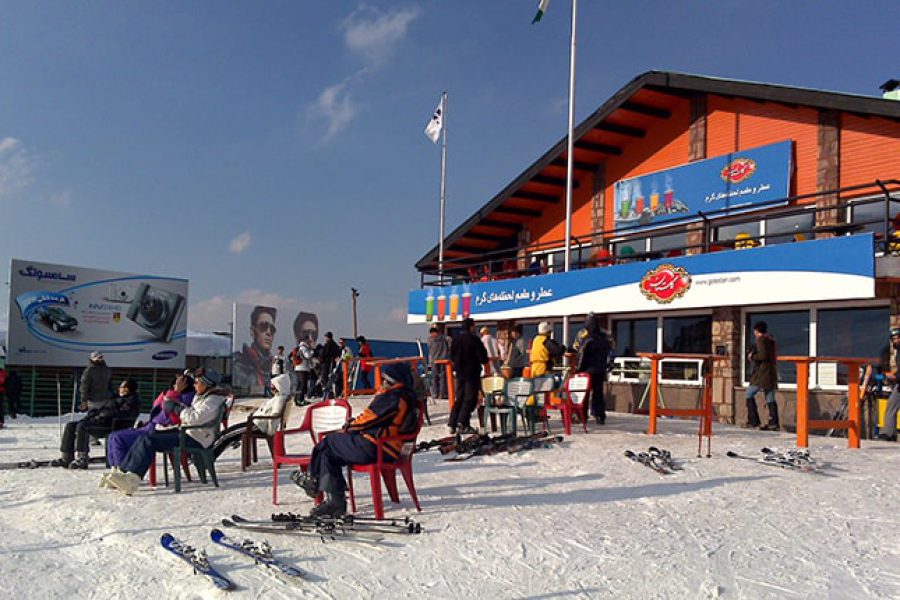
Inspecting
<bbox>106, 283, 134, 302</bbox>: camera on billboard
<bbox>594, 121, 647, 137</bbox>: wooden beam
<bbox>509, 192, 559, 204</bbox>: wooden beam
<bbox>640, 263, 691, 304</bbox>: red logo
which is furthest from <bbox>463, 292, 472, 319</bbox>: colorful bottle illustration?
<bbox>106, 283, 134, 302</bbox>: camera on billboard

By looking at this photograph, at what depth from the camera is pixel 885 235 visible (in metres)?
10.7

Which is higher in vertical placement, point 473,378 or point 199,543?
point 473,378

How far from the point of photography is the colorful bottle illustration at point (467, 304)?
730 inches

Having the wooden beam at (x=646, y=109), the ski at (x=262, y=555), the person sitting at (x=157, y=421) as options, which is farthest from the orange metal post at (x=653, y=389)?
the wooden beam at (x=646, y=109)

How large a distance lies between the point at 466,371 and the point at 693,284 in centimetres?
516

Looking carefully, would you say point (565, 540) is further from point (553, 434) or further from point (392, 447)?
point (553, 434)

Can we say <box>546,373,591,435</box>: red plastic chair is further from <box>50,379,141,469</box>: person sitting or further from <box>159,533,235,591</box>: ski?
<box>159,533,235,591</box>: ski

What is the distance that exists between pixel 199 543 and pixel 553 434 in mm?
5795

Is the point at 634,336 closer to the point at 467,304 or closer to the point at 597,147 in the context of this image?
the point at 467,304

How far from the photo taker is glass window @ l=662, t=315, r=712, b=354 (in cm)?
1404

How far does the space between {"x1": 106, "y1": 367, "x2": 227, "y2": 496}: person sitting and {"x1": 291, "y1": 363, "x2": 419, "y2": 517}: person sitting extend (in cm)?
188

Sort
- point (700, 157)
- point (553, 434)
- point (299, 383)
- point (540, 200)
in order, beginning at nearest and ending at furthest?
point (553, 434)
point (700, 157)
point (299, 383)
point (540, 200)

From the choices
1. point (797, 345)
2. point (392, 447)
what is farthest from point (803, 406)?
point (392, 447)

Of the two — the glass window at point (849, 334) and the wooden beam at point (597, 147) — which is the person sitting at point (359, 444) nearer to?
the glass window at point (849, 334)
